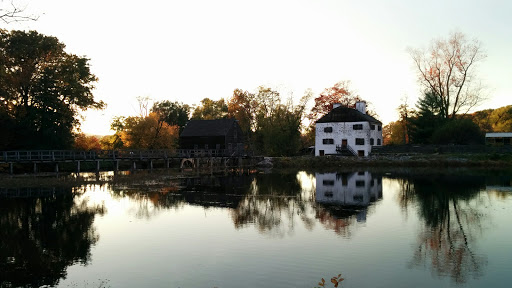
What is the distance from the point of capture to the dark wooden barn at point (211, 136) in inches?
2440

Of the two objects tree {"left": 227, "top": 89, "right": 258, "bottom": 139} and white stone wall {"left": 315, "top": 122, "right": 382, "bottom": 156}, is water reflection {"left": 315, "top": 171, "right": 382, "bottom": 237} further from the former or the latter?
tree {"left": 227, "top": 89, "right": 258, "bottom": 139}

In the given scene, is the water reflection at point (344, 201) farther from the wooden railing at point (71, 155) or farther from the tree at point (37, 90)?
the tree at point (37, 90)

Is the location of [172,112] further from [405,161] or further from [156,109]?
[405,161]

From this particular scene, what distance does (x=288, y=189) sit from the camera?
30.2m

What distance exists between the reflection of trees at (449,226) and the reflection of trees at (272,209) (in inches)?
210

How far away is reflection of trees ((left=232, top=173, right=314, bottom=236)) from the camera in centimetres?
1727

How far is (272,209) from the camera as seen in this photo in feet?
69.6

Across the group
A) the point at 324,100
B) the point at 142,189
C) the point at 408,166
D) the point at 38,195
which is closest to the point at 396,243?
the point at 142,189

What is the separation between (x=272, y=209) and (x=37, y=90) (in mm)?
35475

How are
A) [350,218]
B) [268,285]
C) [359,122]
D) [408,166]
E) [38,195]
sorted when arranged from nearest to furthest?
[268,285]
[350,218]
[38,195]
[408,166]
[359,122]

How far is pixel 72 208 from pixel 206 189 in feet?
36.0

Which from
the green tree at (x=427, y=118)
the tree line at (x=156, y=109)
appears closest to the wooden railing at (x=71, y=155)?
the tree line at (x=156, y=109)

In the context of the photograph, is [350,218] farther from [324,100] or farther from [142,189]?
[324,100]

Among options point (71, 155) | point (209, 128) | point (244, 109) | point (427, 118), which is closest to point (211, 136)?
point (209, 128)
